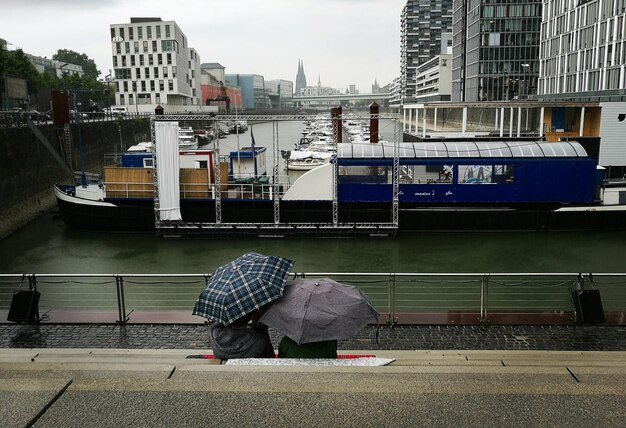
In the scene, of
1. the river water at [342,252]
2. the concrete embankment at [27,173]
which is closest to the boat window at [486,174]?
the river water at [342,252]

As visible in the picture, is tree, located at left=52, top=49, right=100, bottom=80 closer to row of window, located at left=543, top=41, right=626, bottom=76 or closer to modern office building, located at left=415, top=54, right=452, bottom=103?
modern office building, located at left=415, top=54, right=452, bottom=103

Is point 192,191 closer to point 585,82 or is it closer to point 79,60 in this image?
point 585,82

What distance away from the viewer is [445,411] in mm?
4004

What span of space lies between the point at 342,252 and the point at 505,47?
7913 centimetres

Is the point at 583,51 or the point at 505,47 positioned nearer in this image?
the point at 583,51

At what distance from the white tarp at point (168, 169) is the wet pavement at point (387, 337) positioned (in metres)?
12.5

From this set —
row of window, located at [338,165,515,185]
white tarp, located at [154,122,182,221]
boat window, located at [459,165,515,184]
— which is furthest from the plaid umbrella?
boat window, located at [459,165,515,184]

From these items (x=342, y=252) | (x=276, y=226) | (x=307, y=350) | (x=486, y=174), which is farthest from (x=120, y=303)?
(x=486, y=174)

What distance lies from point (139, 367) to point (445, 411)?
103 inches

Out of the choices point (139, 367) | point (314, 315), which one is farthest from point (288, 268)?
point (139, 367)

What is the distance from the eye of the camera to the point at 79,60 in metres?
147

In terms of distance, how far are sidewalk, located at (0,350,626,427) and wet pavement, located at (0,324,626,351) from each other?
10.4 ft

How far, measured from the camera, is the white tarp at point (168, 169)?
20.9 meters

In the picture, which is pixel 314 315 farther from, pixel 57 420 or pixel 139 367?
pixel 57 420
